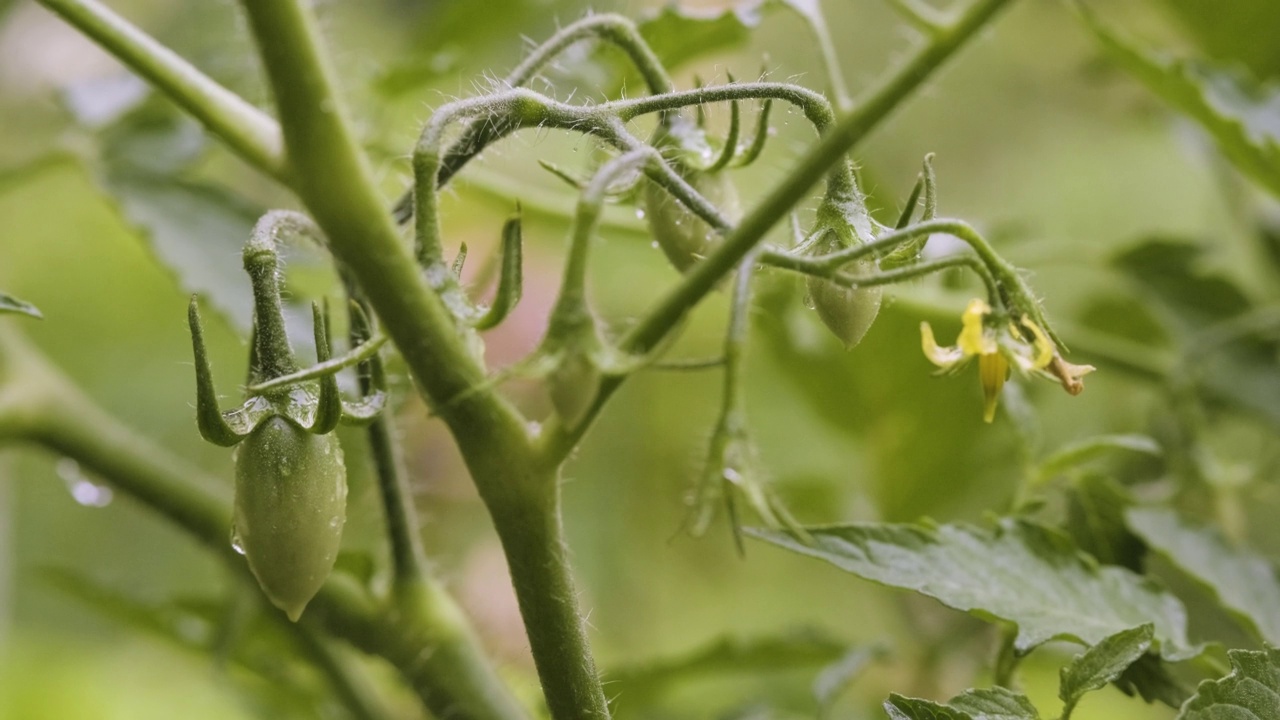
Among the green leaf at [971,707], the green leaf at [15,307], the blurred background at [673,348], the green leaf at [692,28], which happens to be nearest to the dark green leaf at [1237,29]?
the blurred background at [673,348]

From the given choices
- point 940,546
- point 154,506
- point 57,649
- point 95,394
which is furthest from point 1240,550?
point 95,394

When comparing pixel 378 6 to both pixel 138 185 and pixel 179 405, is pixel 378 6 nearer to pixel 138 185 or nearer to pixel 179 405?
pixel 179 405

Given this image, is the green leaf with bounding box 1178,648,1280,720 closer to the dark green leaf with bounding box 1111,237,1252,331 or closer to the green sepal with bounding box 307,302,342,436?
the green sepal with bounding box 307,302,342,436

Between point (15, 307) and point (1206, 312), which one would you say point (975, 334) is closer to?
point (15, 307)

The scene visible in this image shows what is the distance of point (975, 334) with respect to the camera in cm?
29

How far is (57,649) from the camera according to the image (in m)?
0.99

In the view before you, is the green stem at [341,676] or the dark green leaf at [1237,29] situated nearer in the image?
the green stem at [341,676]

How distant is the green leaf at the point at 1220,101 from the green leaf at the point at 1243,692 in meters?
0.27

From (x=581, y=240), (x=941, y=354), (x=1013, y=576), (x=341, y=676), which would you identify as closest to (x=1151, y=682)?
(x=1013, y=576)

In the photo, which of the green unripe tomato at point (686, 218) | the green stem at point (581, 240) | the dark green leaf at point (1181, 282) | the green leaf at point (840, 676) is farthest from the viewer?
the dark green leaf at point (1181, 282)

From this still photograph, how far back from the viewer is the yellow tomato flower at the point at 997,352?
0.29 meters

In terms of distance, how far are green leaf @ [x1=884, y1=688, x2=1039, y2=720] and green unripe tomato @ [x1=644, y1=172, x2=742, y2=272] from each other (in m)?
0.16

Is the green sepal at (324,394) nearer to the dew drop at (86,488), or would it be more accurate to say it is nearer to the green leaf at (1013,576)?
the green leaf at (1013,576)

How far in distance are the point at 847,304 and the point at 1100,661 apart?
14 cm
